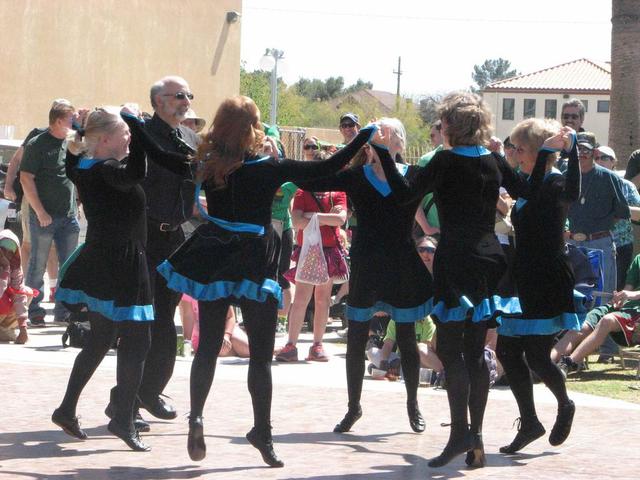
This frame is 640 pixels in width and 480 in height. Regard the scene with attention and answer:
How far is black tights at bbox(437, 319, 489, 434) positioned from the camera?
6.75 meters

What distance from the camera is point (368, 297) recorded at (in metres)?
7.55

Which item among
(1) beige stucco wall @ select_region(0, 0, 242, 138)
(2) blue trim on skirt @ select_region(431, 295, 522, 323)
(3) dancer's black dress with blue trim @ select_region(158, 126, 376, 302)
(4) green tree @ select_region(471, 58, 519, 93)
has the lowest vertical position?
(2) blue trim on skirt @ select_region(431, 295, 522, 323)

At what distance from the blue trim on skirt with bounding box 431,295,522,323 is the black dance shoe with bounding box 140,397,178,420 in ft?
6.06

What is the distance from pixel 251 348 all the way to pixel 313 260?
181 inches

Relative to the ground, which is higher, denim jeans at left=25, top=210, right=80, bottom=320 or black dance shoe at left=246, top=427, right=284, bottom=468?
denim jeans at left=25, top=210, right=80, bottom=320

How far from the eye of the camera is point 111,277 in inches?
274

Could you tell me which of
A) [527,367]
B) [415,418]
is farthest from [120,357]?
[527,367]

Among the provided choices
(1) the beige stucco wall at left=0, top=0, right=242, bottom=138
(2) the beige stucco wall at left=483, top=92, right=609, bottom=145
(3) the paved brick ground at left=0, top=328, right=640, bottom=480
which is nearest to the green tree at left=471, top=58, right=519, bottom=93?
(2) the beige stucco wall at left=483, top=92, right=609, bottom=145

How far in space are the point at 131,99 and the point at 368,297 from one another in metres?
26.9

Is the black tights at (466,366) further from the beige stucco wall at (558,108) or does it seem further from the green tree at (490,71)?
the green tree at (490,71)

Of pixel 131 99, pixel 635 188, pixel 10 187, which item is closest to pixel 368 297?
pixel 635 188

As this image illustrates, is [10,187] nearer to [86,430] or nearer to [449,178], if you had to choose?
[86,430]

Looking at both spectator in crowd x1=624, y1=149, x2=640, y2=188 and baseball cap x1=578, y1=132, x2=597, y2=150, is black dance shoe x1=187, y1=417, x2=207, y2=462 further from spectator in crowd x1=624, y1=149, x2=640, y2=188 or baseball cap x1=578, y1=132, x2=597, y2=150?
spectator in crowd x1=624, y1=149, x2=640, y2=188

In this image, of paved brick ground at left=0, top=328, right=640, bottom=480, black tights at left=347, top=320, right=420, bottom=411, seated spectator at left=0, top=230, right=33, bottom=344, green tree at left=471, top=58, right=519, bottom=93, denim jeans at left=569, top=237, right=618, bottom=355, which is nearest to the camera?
paved brick ground at left=0, top=328, right=640, bottom=480
